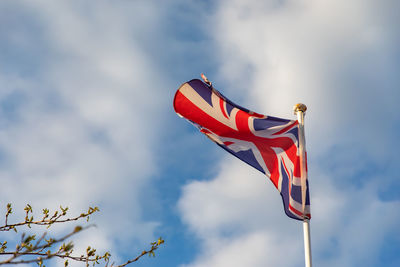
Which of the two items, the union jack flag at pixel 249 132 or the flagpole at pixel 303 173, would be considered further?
the union jack flag at pixel 249 132

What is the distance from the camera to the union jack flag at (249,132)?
1045 cm

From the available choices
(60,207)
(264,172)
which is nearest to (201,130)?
(264,172)

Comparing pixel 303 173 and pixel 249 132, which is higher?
pixel 249 132

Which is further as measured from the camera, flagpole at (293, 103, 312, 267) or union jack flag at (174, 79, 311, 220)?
union jack flag at (174, 79, 311, 220)

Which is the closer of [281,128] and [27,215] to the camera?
[27,215]

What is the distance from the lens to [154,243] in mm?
7539

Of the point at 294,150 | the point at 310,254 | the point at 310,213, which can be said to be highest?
the point at 294,150

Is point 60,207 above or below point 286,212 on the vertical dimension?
below

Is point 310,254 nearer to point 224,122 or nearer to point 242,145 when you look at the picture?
point 242,145

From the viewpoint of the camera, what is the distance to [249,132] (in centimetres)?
1115

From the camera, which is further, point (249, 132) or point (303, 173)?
point (249, 132)

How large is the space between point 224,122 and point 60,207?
5193 millimetres

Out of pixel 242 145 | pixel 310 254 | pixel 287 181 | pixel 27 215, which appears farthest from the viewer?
pixel 242 145

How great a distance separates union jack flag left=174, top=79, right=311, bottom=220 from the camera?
411 inches
